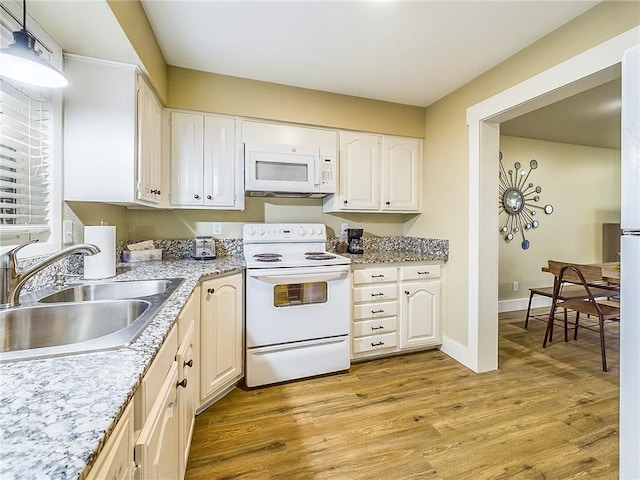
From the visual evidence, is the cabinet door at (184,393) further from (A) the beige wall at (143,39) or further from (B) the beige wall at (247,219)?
(A) the beige wall at (143,39)

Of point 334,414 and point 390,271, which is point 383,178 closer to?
point 390,271

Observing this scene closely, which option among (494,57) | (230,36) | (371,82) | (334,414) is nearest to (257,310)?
(334,414)

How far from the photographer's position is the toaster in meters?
2.41

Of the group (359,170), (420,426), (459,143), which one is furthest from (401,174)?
(420,426)

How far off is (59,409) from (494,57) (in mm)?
2829

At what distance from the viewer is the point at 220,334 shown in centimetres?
196

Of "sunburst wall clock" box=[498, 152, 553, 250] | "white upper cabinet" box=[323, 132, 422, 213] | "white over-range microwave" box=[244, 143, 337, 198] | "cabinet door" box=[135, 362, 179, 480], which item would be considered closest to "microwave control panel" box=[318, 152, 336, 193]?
"white over-range microwave" box=[244, 143, 337, 198]

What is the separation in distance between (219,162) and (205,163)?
0.35 ft

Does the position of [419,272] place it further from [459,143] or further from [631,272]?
[631,272]

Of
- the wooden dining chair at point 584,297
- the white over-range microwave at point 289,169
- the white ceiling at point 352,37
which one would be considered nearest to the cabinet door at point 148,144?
the white ceiling at point 352,37

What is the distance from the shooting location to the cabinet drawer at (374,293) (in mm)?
2521

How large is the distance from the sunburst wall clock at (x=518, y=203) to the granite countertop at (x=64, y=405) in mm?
4337

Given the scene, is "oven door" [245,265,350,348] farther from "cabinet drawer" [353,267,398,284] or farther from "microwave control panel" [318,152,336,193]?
"microwave control panel" [318,152,336,193]

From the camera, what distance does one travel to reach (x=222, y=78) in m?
2.42
